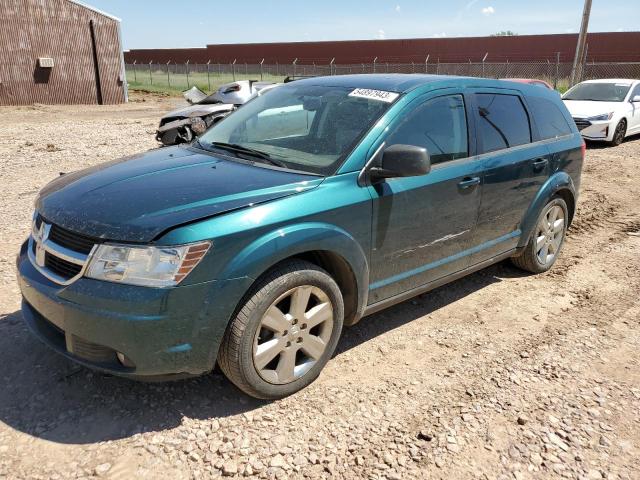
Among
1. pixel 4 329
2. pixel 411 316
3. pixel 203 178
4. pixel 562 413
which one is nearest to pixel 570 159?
pixel 411 316

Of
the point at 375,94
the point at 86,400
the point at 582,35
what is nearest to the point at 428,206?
the point at 375,94

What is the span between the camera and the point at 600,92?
44.0 ft

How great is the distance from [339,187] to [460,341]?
1.53m

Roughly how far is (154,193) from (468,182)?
217 cm

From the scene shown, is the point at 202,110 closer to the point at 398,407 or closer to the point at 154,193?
the point at 154,193

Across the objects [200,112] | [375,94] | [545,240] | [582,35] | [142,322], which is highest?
[582,35]

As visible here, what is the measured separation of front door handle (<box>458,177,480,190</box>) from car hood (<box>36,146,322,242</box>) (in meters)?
1.22

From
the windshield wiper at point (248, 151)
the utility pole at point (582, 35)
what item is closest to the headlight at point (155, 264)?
the windshield wiper at point (248, 151)

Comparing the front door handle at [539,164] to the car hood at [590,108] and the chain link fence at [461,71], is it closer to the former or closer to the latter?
the car hood at [590,108]

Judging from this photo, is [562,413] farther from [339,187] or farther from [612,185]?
[612,185]

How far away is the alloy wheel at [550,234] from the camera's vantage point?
497cm

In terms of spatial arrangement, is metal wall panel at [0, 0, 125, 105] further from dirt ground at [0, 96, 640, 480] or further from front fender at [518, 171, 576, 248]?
front fender at [518, 171, 576, 248]

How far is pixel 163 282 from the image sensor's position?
2.57 m

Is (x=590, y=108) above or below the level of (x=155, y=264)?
above
